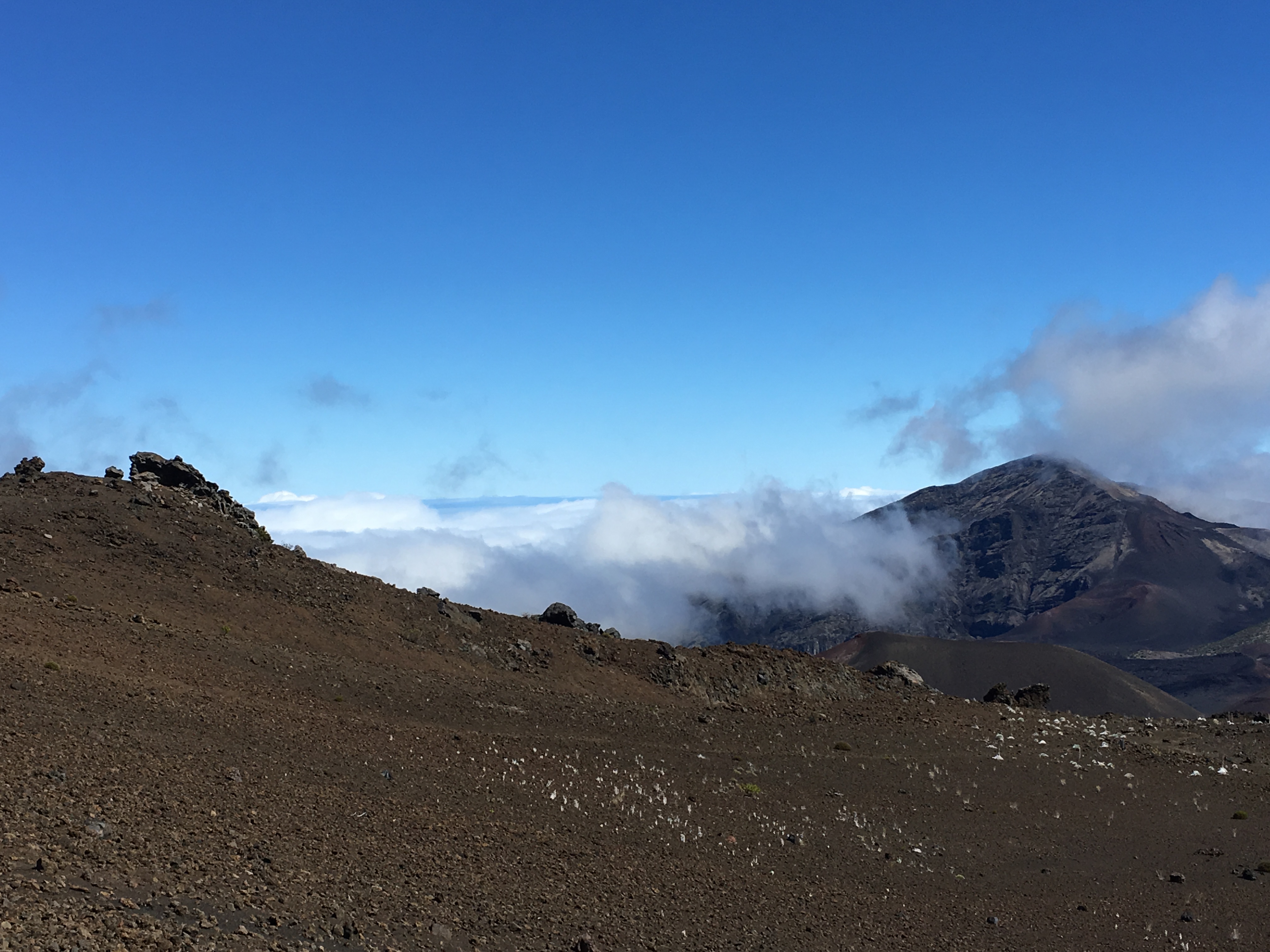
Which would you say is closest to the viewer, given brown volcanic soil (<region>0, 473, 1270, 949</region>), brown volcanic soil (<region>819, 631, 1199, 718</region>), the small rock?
brown volcanic soil (<region>0, 473, 1270, 949</region>)

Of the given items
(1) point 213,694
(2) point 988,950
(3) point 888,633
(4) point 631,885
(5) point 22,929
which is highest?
(3) point 888,633

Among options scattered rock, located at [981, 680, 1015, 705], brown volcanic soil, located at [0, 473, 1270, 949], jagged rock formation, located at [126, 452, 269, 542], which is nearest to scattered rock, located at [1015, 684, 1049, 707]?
scattered rock, located at [981, 680, 1015, 705]

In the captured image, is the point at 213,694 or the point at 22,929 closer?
the point at 22,929

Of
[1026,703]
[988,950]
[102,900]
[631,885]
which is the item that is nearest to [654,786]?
[631,885]

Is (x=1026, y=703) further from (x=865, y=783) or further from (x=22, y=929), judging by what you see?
(x=22, y=929)

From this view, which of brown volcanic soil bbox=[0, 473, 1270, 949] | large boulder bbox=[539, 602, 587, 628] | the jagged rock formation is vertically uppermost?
the jagged rock formation

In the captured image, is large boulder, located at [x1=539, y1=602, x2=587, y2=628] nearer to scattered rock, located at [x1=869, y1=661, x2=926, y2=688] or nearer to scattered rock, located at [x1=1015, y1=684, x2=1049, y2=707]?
scattered rock, located at [x1=869, y1=661, x2=926, y2=688]

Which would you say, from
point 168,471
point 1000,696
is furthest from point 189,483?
point 1000,696

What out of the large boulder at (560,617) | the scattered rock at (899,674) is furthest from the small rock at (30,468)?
the scattered rock at (899,674)

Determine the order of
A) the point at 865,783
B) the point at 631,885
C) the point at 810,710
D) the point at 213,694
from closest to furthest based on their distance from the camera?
the point at 631,885 < the point at 213,694 < the point at 865,783 < the point at 810,710

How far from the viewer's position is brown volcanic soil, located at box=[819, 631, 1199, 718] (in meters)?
100

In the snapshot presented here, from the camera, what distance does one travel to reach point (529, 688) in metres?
31.8

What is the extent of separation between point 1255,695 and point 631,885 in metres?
175

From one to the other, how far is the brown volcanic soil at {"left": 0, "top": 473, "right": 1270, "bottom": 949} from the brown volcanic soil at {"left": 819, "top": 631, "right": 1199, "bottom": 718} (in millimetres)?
66669
